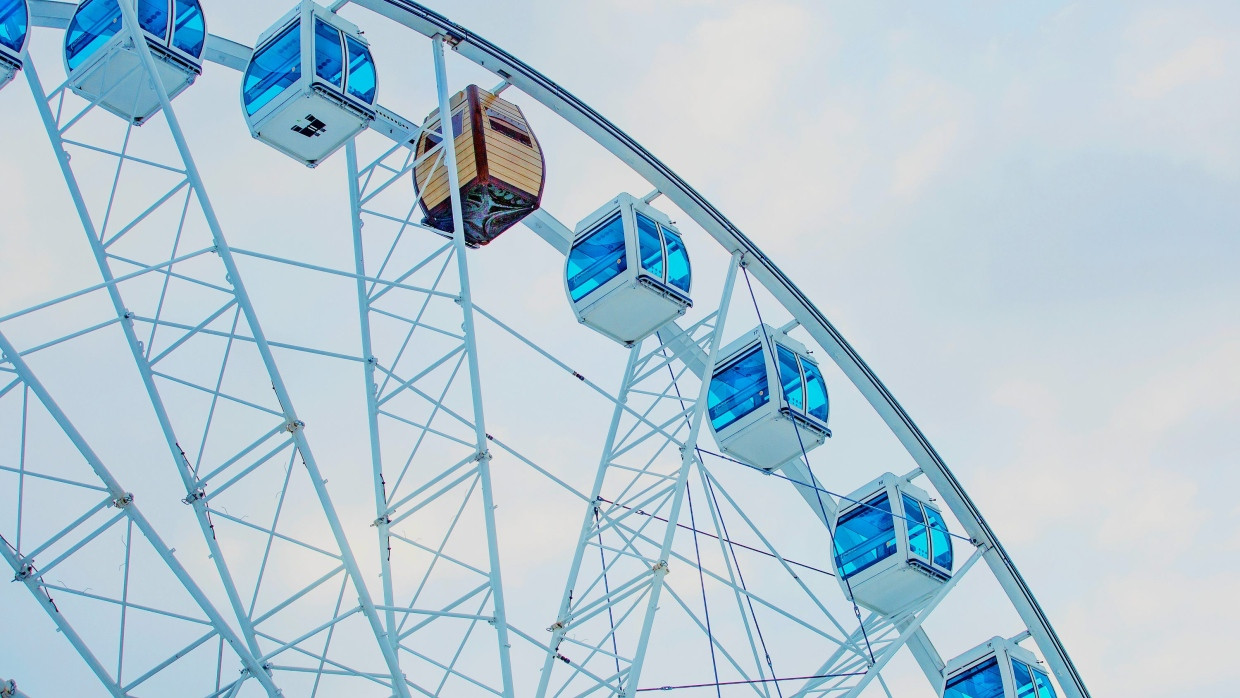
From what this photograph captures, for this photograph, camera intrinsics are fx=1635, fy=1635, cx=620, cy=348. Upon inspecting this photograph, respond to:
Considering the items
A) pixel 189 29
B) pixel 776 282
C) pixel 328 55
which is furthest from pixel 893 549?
pixel 189 29

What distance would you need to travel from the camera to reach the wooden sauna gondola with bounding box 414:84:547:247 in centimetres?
2072

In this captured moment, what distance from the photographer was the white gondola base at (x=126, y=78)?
1794 centimetres

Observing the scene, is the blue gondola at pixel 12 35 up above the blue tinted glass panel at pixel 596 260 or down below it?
below

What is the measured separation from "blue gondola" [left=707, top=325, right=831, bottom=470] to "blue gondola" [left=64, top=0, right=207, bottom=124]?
9092 millimetres

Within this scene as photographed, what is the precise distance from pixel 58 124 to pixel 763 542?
11.3 meters

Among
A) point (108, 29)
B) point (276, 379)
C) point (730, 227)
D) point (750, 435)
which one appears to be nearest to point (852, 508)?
point (750, 435)

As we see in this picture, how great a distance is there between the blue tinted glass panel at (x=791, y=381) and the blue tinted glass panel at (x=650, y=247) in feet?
9.71

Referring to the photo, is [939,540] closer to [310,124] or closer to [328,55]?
[310,124]

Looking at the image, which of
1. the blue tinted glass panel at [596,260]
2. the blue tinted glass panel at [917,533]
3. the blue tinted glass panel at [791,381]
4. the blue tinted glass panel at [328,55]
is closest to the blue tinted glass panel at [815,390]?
the blue tinted glass panel at [791,381]

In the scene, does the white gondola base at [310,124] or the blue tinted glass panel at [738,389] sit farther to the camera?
the blue tinted glass panel at [738,389]

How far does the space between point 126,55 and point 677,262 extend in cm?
768

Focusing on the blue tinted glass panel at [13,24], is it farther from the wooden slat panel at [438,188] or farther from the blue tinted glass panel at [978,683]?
the blue tinted glass panel at [978,683]

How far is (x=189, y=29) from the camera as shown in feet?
61.0

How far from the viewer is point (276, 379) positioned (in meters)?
16.8
